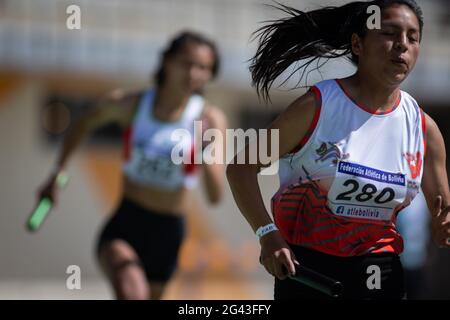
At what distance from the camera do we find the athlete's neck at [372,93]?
4.34 meters

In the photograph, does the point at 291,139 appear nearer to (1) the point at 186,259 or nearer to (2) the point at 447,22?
(1) the point at 186,259

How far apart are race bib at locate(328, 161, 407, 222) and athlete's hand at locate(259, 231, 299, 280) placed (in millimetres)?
386

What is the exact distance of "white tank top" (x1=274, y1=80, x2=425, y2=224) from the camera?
4.26 m

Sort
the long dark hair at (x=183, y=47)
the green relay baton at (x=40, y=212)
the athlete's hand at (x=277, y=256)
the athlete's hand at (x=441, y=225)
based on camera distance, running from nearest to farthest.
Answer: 1. the athlete's hand at (x=277, y=256)
2. the athlete's hand at (x=441, y=225)
3. the green relay baton at (x=40, y=212)
4. the long dark hair at (x=183, y=47)

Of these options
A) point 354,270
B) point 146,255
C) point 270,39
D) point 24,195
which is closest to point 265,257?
point 354,270

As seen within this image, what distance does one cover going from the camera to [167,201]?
7.25 metres

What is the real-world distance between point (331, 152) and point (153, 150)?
122 inches

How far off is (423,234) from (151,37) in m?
5.61

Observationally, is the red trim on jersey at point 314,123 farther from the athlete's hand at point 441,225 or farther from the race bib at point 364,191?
the athlete's hand at point 441,225

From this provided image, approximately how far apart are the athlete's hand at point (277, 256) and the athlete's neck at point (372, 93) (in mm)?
745

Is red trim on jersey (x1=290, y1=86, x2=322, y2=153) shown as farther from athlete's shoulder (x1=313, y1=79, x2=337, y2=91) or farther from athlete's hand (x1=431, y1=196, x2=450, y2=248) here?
athlete's hand (x1=431, y1=196, x2=450, y2=248)

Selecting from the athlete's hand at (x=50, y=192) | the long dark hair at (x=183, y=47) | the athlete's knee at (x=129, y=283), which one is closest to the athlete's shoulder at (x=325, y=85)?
the athlete's knee at (x=129, y=283)

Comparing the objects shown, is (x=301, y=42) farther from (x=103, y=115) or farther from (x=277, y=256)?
(x=103, y=115)

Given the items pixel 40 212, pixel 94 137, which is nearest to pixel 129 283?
pixel 40 212
